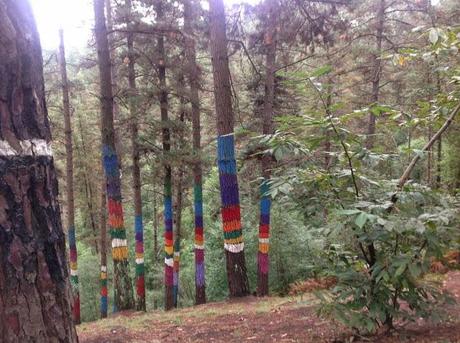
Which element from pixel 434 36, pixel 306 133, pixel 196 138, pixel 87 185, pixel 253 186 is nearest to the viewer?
pixel 434 36

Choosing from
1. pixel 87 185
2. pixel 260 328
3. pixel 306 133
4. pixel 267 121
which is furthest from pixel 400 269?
pixel 87 185

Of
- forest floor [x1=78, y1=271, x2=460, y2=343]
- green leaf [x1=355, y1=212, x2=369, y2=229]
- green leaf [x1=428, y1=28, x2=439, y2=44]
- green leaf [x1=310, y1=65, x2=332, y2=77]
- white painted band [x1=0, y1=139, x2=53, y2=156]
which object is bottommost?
forest floor [x1=78, y1=271, x2=460, y2=343]

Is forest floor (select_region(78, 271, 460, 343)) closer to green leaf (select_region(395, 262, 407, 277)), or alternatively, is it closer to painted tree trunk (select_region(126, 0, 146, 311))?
green leaf (select_region(395, 262, 407, 277))

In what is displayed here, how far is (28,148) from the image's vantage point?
151 centimetres

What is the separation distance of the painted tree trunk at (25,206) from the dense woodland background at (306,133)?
2.08 metres

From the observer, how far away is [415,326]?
14.2 ft

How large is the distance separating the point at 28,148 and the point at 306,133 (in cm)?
413

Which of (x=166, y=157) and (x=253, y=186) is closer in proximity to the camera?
(x=166, y=157)

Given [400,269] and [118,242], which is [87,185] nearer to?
[118,242]

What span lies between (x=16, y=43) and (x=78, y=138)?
2236cm

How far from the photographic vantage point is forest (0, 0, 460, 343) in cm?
153

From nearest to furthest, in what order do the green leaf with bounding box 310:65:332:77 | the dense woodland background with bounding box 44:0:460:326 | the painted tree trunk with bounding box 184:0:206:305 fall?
the green leaf with bounding box 310:65:332:77, the dense woodland background with bounding box 44:0:460:326, the painted tree trunk with bounding box 184:0:206:305

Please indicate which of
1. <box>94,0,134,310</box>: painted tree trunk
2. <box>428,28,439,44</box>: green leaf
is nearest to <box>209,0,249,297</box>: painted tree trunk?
<box>94,0,134,310</box>: painted tree trunk

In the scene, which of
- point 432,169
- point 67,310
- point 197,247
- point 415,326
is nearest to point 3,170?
point 67,310
